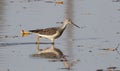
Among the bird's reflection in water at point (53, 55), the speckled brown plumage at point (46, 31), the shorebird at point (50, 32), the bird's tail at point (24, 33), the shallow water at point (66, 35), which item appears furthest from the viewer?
the bird's tail at point (24, 33)

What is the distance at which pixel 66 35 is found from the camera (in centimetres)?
1669

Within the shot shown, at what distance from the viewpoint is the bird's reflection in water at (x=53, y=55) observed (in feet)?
45.1

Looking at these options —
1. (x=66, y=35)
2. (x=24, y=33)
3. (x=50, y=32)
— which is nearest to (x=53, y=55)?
(x=50, y=32)

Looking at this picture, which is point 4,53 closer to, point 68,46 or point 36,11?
point 68,46

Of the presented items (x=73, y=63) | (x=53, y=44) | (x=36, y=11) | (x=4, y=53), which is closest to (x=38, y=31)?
(x=53, y=44)

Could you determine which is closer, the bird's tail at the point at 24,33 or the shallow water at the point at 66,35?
the shallow water at the point at 66,35

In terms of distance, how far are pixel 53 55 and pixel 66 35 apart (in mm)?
2329

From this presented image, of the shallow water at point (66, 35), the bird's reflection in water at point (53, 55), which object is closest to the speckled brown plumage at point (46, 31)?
the shallow water at point (66, 35)

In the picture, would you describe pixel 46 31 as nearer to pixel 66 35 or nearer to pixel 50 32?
pixel 50 32

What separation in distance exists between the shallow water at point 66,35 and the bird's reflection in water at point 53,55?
0.08 meters

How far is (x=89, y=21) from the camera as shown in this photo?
60.1 feet

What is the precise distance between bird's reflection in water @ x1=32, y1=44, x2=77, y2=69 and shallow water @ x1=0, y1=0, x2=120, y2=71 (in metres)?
0.08

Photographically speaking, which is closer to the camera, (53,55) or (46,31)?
(53,55)

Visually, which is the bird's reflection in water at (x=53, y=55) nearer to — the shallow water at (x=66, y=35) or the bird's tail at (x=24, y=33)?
the shallow water at (x=66, y=35)
